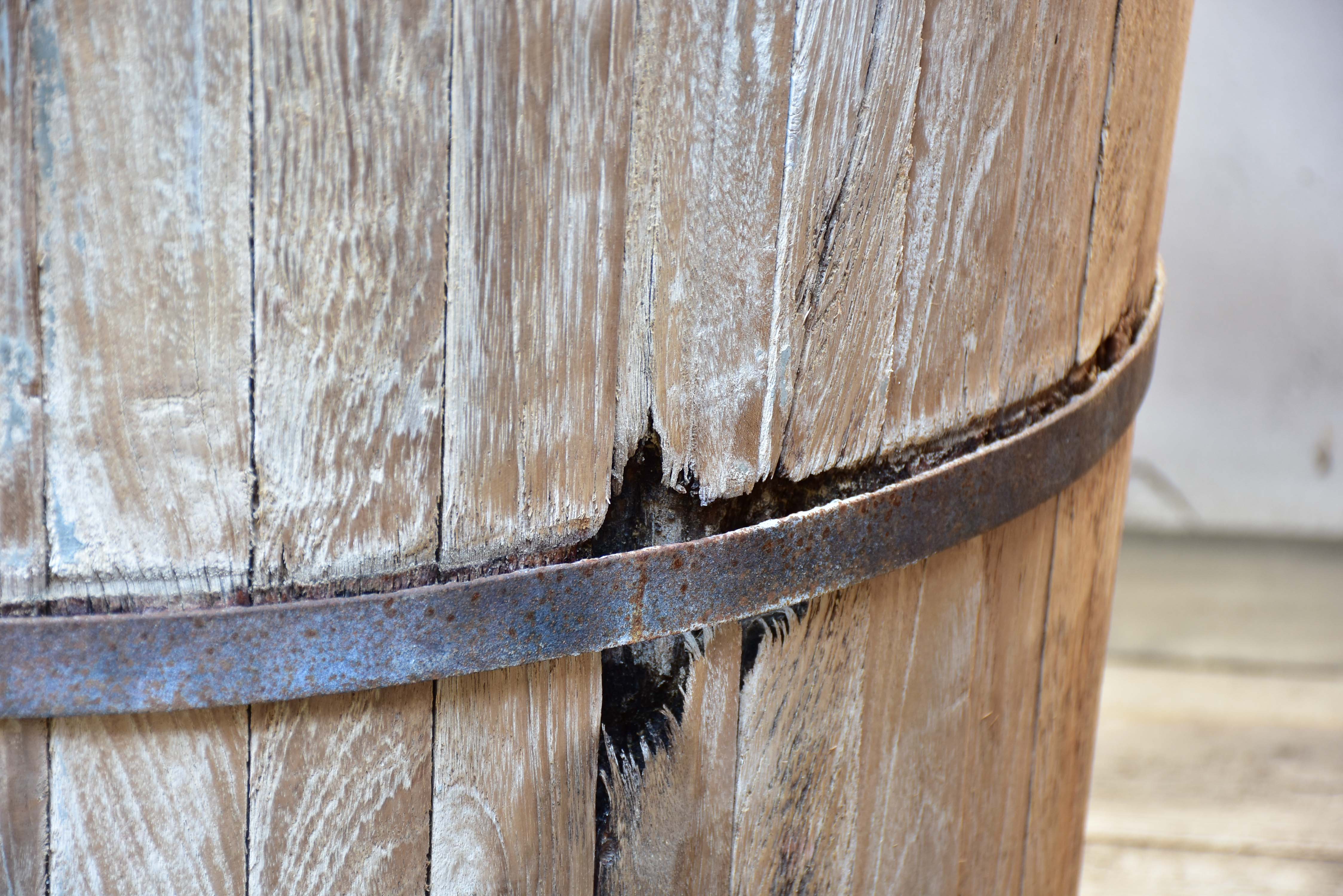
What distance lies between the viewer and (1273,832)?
2355mm

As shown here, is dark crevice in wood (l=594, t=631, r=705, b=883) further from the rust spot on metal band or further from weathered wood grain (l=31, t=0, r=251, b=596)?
weathered wood grain (l=31, t=0, r=251, b=596)

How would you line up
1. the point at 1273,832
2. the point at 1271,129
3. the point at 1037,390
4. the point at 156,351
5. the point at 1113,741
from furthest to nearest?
the point at 1271,129 < the point at 1113,741 < the point at 1273,832 < the point at 1037,390 < the point at 156,351

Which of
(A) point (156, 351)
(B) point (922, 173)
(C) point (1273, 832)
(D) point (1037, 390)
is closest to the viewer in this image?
(A) point (156, 351)

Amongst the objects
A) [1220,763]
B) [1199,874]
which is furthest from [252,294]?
[1220,763]

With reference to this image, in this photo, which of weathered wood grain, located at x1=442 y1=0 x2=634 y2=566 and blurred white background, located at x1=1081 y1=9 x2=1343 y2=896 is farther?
blurred white background, located at x1=1081 y1=9 x2=1343 y2=896

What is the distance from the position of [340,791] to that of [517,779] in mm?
107

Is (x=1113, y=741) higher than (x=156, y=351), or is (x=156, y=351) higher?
(x=156, y=351)

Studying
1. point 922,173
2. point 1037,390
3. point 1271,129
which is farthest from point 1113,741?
point 922,173

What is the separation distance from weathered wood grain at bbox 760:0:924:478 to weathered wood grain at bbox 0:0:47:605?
1.31ft

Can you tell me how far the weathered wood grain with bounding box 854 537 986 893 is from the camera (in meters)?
0.88

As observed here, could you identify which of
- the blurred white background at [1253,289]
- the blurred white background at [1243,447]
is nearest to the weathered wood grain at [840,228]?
the blurred white background at [1243,447]

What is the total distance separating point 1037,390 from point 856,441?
0.63 ft

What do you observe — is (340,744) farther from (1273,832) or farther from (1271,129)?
(1271,129)

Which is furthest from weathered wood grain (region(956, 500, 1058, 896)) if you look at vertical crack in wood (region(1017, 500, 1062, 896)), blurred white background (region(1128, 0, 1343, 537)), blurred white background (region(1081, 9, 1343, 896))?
blurred white background (region(1128, 0, 1343, 537))
